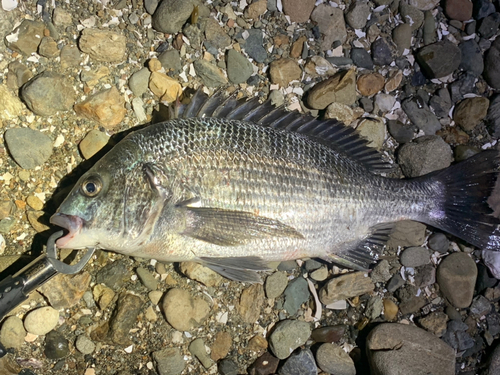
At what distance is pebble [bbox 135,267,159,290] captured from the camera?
269 centimetres

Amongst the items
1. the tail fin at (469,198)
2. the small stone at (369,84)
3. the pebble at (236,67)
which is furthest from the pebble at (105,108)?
the tail fin at (469,198)

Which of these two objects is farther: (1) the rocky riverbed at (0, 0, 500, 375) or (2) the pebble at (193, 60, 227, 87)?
(2) the pebble at (193, 60, 227, 87)

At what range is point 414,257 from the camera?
9.68 ft

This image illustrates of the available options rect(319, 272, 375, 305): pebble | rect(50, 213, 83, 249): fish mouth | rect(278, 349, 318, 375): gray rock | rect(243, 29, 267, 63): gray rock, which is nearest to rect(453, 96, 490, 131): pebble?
rect(319, 272, 375, 305): pebble

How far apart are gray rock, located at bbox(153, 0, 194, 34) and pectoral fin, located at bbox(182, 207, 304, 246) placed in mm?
1393

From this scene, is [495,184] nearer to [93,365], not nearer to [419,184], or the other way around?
[419,184]

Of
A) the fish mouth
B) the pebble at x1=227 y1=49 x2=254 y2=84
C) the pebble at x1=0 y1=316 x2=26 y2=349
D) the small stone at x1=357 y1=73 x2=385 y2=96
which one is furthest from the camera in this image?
the small stone at x1=357 y1=73 x2=385 y2=96

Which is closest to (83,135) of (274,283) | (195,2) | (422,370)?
(195,2)

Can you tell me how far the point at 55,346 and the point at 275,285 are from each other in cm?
152

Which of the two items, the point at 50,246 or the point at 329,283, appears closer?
the point at 50,246

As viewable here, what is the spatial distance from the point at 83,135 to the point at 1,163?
0.56 meters

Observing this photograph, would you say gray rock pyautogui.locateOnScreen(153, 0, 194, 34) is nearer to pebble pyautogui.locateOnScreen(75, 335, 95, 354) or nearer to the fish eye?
the fish eye

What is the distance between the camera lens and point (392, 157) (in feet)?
9.93

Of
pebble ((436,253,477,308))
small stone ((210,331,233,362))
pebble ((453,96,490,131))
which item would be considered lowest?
pebble ((436,253,477,308))
